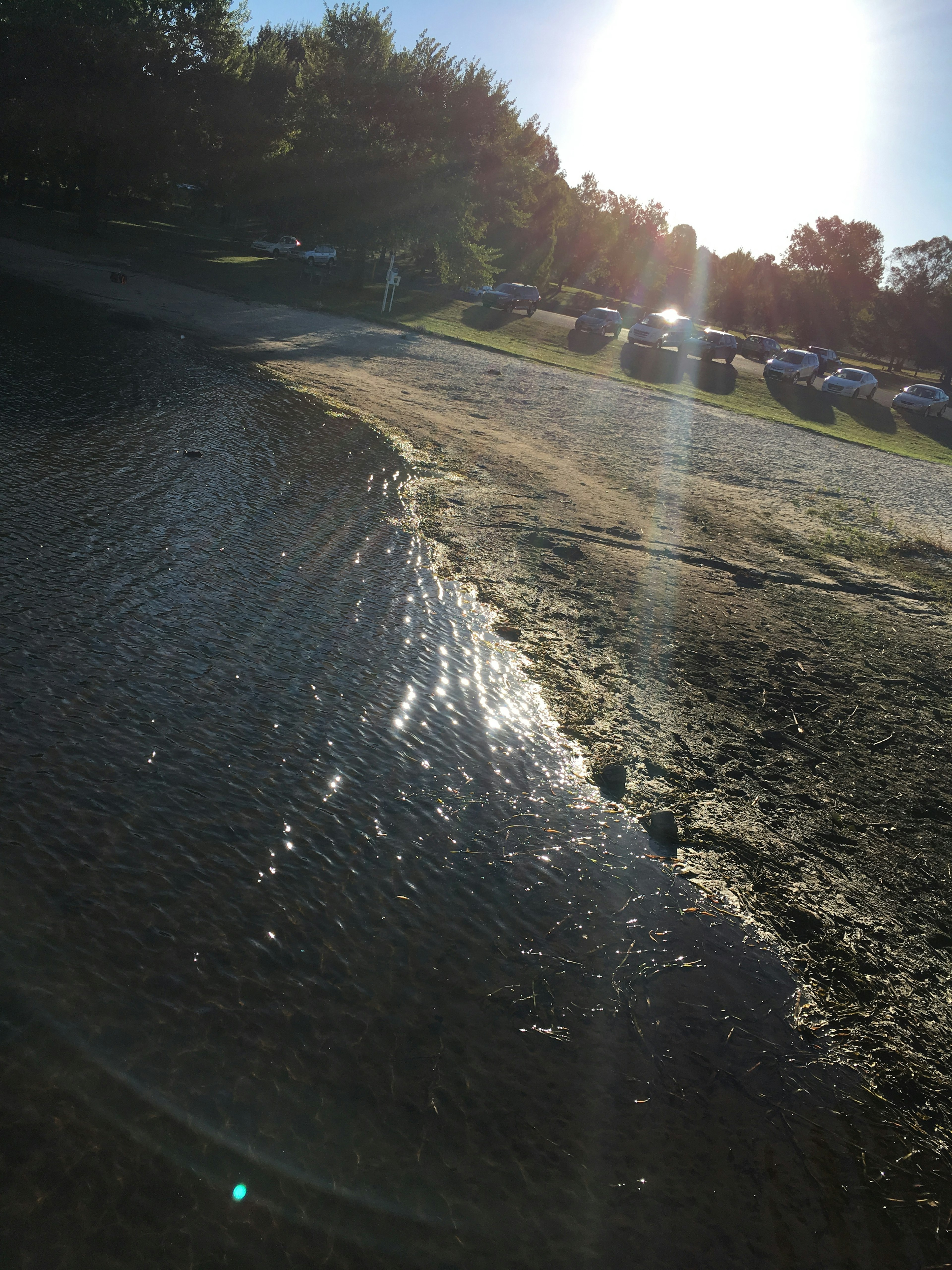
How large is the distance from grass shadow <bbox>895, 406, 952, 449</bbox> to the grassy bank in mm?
108

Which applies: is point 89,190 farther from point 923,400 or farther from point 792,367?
point 923,400

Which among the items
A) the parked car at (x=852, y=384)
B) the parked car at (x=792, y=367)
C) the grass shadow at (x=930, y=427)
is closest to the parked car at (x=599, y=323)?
the parked car at (x=792, y=367)

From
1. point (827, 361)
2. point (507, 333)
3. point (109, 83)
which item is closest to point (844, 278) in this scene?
point (827, 361)

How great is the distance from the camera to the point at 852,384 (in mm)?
40062

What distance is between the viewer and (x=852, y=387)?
40.1 metres

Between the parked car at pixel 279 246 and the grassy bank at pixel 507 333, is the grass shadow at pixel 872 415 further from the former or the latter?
the parked car at pixel 279 246

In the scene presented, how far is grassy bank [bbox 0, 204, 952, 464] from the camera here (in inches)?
1244

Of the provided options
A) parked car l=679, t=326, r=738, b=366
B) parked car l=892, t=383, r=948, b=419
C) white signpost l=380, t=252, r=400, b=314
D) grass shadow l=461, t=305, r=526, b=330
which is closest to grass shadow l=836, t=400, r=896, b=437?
parked car l=892, t=383, r=948, b=419

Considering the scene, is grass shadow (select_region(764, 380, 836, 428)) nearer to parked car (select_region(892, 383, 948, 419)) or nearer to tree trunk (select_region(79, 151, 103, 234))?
parked car (select_region(892, 383, 948, 419))

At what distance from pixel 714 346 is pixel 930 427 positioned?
10.3 meters

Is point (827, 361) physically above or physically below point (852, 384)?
above

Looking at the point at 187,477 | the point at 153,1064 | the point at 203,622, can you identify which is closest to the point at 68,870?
the point at 153,1064

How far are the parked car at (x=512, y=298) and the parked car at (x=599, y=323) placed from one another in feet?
16.1

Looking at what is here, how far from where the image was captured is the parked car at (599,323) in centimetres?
4194
